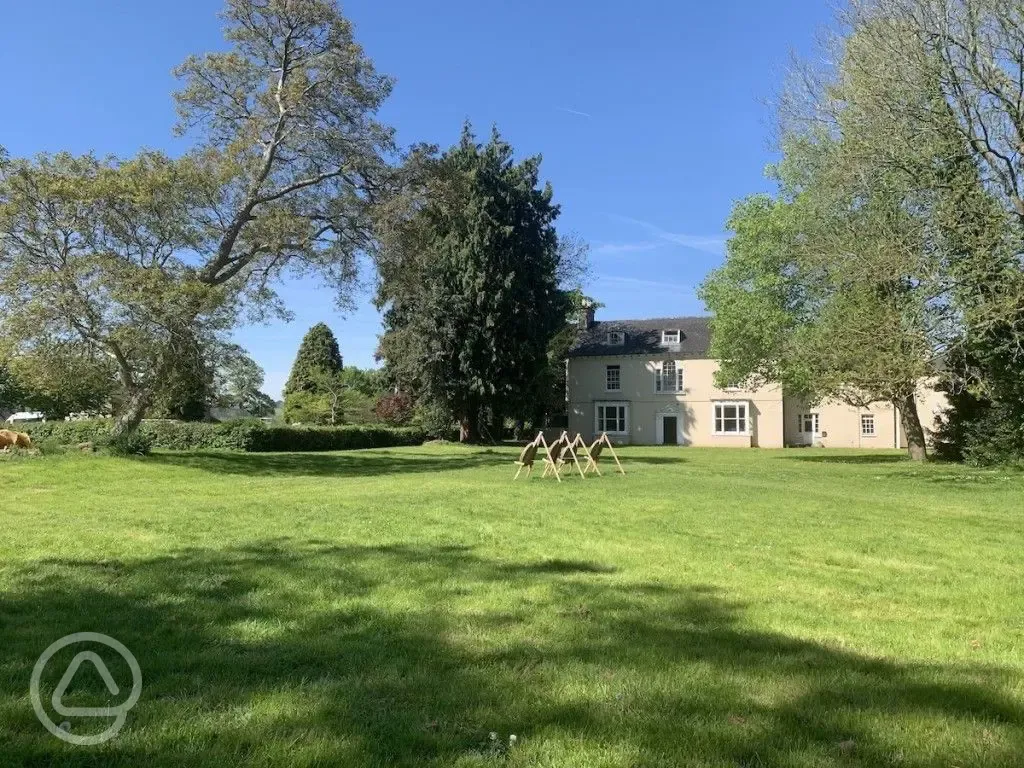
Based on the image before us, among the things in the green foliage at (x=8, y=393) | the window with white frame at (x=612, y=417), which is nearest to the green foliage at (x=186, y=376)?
the window with white frame at (x=612, y=417)

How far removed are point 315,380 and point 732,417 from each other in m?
29.9

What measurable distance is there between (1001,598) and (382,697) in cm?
494

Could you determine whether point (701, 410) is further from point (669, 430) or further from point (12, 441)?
point (12, 441)

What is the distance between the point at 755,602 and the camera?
223 inches

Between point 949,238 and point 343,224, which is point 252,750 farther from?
point 343,224

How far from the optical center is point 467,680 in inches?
151

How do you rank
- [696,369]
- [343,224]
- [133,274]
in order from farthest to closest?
[696,369]
[343,224]
[133,274]

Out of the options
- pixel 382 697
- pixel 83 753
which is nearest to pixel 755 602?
pixel 382 697

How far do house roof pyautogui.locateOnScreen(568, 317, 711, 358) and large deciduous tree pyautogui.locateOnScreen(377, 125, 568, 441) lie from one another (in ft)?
28.8

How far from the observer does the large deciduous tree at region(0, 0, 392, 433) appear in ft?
63.3

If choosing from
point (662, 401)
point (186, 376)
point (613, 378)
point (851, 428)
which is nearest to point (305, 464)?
point (186, 376)

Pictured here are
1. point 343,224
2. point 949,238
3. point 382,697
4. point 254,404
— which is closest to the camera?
point 382,697

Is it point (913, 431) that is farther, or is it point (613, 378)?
point (613, 378)

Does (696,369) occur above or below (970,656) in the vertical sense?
above
